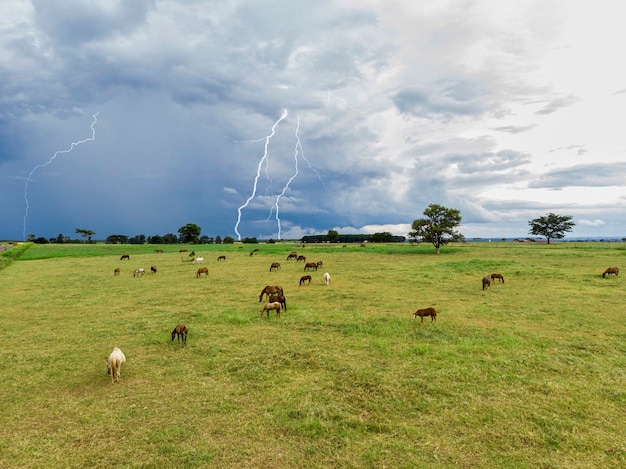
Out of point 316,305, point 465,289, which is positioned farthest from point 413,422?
point 465,289

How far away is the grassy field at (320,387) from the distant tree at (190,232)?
13034cm

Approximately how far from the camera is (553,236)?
11244 cm

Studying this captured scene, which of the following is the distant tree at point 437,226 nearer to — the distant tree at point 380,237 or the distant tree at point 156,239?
the distant tree at point 380,237

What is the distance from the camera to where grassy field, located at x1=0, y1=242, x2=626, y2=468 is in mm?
6852

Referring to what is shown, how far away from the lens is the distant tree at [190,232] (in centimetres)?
14400

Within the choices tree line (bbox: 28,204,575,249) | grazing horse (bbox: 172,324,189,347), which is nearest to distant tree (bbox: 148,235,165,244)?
tree line (bbox: 28,204,575,249)

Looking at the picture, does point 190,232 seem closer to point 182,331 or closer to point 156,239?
point 156,239

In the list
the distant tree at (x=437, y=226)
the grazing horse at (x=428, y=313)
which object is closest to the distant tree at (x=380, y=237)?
the distant tree at (x=437, y=226)

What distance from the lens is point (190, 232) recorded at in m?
144

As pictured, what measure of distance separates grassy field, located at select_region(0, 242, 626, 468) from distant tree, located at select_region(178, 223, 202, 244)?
130344 mm

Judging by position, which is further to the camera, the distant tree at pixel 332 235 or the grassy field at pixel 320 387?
the distant tree at pixel 332 235

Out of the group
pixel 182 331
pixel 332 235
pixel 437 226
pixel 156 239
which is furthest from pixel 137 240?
pixel 182 331

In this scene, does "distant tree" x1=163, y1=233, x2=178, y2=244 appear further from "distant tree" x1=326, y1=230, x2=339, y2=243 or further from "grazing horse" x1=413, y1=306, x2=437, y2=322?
"grazing horse" x1=413, y1=306, x2=437, y2=322

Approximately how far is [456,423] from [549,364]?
5.46m
